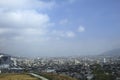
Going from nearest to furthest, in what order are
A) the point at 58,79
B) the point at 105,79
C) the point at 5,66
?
the point at 58,79 → the point at 105,79 → the point at 5,66

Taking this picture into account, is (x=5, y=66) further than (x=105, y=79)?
Yes

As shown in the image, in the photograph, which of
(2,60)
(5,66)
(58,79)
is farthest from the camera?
(5,66)

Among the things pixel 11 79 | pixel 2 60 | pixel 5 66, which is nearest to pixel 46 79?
pixel 11 79

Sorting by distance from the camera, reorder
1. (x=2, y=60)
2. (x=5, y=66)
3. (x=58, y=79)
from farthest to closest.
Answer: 1. (x=5, y=66)
2. (x=2, y=60)
3. (x=58, y=79)

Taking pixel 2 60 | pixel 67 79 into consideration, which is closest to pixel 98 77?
pixel 67 79

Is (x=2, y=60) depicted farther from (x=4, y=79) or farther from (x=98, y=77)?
(x=4, y=79)

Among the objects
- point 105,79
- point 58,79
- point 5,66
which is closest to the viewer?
point 58,79

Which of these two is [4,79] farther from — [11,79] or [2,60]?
[2,60]

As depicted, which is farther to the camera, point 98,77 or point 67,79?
point 98,77
